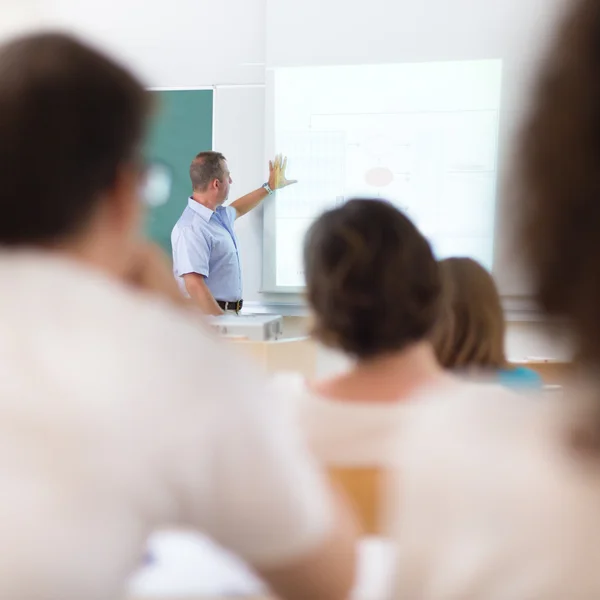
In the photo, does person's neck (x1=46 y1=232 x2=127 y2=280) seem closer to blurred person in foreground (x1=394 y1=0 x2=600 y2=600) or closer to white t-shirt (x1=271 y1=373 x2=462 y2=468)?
blurred person in foreground (x1=394 y1=0 x2=600 y2=600)

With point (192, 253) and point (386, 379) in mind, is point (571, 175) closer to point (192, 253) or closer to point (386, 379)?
point (386, 379)

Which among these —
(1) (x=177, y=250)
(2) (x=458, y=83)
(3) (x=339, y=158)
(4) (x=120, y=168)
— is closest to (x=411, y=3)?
(2) (x=458, y=83)

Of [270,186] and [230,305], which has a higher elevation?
[270,186]

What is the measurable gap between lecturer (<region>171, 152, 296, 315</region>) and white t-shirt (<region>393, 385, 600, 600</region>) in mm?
3304

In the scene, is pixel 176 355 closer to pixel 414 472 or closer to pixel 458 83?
pixel 414 472

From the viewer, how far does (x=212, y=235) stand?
4090mm

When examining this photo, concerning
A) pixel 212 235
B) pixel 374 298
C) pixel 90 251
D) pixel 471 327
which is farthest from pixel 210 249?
pixel 90 251

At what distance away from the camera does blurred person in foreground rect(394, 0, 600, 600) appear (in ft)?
1.63

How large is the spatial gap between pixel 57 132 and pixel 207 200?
349 cm

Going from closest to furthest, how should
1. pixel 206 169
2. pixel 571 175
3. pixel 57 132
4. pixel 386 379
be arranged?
pixel 571 175 < pixel 57 132 < pixel 386 379 < pixel 206 169

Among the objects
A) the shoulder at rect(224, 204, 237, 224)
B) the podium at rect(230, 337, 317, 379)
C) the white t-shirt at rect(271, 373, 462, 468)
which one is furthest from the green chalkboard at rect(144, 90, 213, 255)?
the white t-shirt at rect(271, 373, 462, 468)

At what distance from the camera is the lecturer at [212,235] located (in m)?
3.98

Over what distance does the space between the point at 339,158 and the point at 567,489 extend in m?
3.74

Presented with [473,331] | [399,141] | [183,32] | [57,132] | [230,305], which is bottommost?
[230,305]
